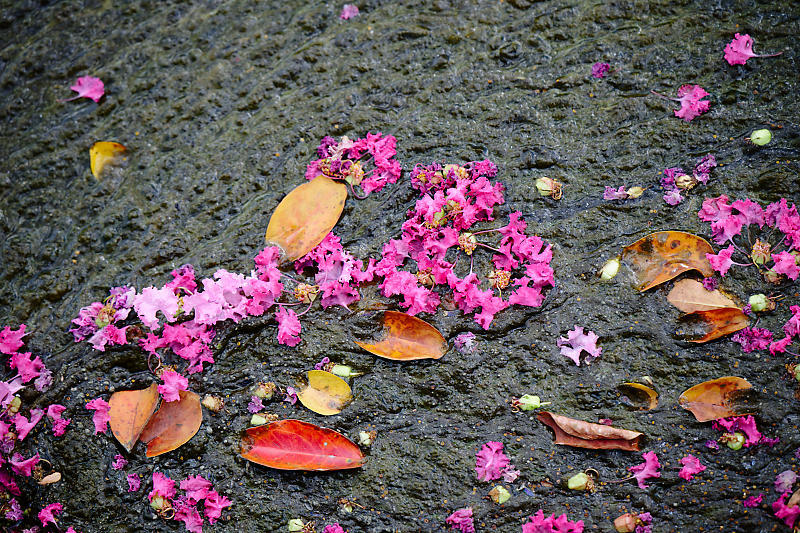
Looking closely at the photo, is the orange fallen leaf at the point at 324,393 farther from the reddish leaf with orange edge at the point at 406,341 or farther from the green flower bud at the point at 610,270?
the green flower bud at the point at 610,270

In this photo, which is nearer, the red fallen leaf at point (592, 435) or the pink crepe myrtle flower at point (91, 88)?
the red fallen leaf at point (592, 435)

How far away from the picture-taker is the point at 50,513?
2281 millimetres

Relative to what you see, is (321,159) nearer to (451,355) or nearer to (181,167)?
(181,167)

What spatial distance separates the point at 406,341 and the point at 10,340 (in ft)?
5.55

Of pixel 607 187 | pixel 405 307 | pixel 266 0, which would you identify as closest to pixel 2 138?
pixel 266 0

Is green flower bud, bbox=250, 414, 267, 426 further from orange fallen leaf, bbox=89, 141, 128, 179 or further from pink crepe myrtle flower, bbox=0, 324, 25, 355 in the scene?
orange fallen leaf, bbox=89, 141, 128, 179

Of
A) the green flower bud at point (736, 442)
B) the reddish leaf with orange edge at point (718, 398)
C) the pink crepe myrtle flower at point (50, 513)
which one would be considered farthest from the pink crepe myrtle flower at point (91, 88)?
the green flower bud at point (736, 442)

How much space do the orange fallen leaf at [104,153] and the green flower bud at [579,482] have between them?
2416mm

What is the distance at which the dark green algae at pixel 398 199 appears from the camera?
2.20 metres

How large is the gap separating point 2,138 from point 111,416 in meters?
1.48

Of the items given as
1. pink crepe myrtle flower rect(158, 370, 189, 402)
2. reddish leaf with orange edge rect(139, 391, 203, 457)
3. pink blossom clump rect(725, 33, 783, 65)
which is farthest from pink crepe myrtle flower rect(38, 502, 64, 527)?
pink blossom clump rect(725, 33, 783, 65)

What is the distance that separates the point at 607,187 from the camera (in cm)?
240

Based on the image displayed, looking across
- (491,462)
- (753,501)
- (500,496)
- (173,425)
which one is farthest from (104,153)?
(753,501)

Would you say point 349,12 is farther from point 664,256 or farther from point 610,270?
point 664,256
